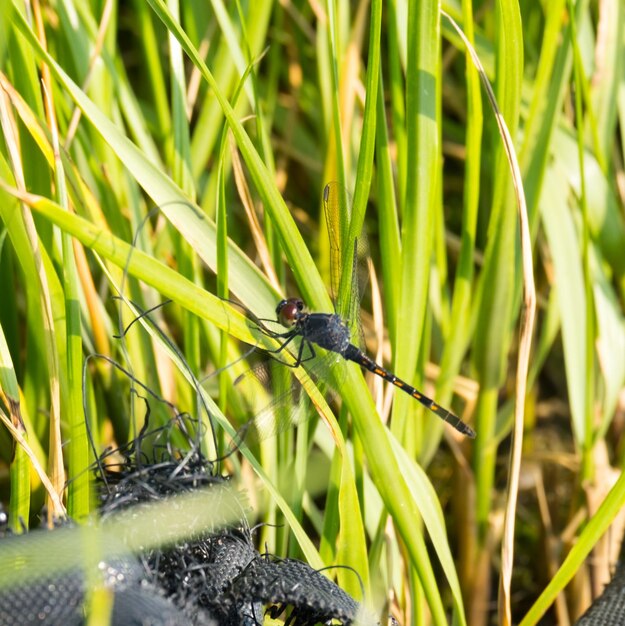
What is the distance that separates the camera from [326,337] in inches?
45.6

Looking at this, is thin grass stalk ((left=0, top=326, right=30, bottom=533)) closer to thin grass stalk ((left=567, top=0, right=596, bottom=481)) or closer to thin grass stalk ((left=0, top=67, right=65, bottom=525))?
thin grass stalk ((left=0, top=67, right=65, bottom=525))

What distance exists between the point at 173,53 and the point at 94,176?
23 cm

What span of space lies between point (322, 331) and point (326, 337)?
1 cm

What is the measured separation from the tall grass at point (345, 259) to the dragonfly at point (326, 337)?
0.03 metres

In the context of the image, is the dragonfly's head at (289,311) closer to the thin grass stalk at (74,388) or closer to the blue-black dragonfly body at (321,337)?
the blue-black dragonfly body at (321,337)

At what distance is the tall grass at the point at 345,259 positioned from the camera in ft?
2.97

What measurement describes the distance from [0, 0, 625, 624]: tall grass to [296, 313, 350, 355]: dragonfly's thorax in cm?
8

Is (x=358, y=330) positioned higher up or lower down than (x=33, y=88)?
lower down

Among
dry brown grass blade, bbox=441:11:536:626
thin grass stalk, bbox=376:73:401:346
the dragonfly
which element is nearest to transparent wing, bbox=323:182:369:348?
the dragonfly

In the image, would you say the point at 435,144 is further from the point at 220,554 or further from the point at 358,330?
the point at 220,554

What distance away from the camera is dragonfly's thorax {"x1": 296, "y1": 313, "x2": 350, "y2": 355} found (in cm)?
114

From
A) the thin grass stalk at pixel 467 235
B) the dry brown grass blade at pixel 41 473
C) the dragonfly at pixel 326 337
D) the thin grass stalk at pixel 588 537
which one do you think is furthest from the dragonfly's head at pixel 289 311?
the thin grass stalk at pixel 588 537

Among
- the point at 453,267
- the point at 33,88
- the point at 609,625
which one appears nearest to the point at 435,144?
the point at 33,88

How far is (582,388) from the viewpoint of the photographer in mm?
1343
